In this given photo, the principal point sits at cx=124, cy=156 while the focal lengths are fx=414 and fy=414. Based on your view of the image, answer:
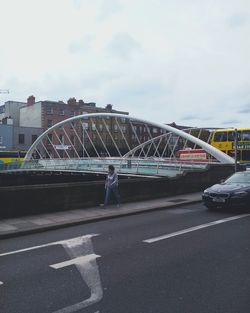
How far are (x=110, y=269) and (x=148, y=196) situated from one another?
11.0 metres

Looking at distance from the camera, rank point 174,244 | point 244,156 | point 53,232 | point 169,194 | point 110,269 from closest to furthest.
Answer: point 110,269 < point 174,244 < point 53,232 < point 169,194 < point 244,156

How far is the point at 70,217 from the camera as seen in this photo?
41.9 feet

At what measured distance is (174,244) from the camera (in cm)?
866

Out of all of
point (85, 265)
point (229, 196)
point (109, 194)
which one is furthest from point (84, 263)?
point (109, 194)

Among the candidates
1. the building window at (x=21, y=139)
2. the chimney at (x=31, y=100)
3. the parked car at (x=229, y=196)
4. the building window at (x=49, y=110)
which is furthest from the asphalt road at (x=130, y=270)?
the chimney at (x=31, y=100)

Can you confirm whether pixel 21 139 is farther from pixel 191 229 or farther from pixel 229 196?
pixel 191 229

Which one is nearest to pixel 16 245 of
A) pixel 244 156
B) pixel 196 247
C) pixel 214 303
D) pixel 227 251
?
pixel 196 247

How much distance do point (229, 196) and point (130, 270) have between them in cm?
756

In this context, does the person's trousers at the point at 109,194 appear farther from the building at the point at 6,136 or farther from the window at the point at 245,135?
the building at the point at 6,136

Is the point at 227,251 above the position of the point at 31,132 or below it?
below

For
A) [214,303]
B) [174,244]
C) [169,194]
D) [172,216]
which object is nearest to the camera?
[214,303]

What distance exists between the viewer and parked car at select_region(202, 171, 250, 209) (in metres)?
13.4

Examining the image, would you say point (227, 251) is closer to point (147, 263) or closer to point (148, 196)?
point (147, 263)

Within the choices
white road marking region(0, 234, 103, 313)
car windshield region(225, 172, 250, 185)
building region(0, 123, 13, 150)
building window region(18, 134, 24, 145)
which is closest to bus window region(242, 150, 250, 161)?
car windshield region(225, 172, 250, 185)
